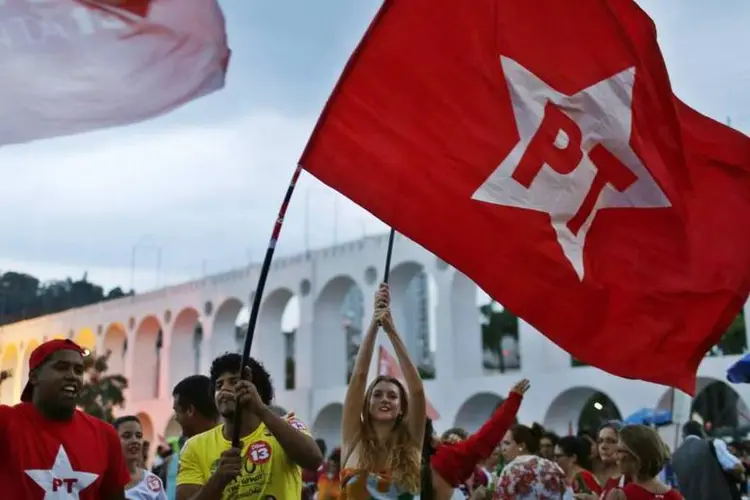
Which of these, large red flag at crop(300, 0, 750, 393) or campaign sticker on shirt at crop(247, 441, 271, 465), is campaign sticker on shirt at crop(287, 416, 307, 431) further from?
large red flag at crop(300, 0, 750, 393)

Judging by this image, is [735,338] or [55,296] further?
[55,296]

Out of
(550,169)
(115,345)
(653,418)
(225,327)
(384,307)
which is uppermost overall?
(225,327)

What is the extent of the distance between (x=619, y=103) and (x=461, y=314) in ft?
57.2

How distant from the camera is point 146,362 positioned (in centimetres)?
3516

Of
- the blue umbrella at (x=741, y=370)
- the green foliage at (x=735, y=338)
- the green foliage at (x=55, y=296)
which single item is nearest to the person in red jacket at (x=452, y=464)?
the blue umbrella at (x=741, y=370)

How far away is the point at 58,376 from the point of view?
10.6 feet

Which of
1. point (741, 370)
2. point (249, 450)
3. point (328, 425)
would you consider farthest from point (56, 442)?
point (328, 425)

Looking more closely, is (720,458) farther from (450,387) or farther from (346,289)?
(346,289)

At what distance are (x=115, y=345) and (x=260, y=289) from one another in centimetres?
3531

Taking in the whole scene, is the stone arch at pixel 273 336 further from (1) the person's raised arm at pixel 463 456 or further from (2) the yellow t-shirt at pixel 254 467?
(2) the yellow t-shirt at pixel 254 467

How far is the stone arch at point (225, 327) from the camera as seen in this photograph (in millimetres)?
29812

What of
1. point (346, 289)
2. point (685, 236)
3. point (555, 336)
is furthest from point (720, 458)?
point (346, 289)

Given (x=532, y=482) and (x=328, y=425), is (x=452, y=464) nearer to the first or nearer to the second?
(x=532, y=482)

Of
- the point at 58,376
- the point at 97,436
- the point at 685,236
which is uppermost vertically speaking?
the point at 685,236
